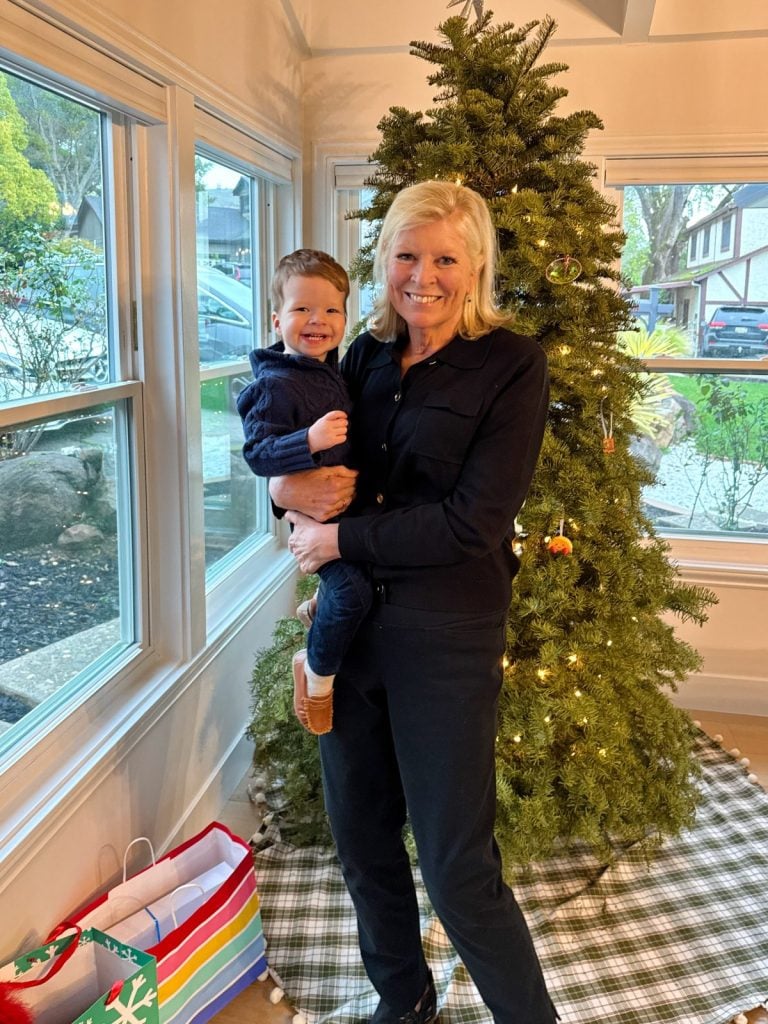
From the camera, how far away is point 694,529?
3.25 metres

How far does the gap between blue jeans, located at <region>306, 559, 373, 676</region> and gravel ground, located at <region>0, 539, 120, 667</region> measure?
0.60 metres

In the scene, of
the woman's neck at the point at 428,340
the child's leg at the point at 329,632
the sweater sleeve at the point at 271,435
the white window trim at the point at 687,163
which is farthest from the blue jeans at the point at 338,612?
the white window trim at the point at 687,163

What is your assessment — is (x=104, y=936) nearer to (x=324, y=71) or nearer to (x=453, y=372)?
(x=453, y=372)

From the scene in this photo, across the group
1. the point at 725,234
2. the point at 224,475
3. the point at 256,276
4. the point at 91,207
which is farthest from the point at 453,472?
the point at 725,234

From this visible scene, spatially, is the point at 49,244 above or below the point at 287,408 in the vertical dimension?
above

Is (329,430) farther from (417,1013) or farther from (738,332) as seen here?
(738,332)

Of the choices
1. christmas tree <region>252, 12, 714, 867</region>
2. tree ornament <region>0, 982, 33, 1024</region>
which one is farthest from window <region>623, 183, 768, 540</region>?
tree ornament <region>0, 982, 33, 1024</region>

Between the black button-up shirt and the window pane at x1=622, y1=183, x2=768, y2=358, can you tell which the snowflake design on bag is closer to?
the black button-up shirt

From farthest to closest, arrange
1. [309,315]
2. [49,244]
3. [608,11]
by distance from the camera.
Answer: [608,11], [49,244], [309,315]

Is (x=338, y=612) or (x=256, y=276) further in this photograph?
(x=256, y=276)

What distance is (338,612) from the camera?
1358 millimetres

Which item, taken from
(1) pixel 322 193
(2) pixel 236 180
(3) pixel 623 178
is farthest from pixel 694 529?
(2) pixel 236 180

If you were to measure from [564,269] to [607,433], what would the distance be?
384mm

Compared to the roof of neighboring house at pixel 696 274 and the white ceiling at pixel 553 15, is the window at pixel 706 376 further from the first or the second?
the white ceiling at pixel 553 15
